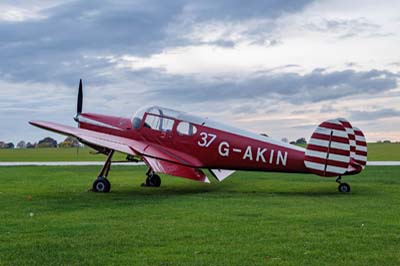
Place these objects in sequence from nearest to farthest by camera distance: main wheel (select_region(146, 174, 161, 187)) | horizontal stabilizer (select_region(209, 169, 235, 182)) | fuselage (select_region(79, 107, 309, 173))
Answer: fuselage (select_region(79, 107, 309, 173)) → horizontal stabilizer (select_region(209, 169, 235, 182)) → main wheel (select_region(146, 174, 161, 187))

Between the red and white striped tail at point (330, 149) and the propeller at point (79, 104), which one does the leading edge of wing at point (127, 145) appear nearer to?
the propeller at point (79, 104)

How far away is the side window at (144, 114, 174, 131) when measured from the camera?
51.2 feet

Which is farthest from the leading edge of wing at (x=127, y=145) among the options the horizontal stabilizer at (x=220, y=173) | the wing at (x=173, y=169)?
the horizontal stabilizer at (x=220, y=173)

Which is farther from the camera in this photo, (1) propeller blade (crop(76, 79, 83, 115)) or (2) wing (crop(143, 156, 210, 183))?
(1) propeller blade (crop(76, 79, 83, 115))

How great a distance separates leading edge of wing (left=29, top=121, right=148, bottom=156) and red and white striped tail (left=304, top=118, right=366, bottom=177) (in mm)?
4516

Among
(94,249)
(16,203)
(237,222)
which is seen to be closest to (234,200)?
(237,222)

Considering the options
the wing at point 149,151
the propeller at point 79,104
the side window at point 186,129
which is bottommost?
the wing at point 149,151

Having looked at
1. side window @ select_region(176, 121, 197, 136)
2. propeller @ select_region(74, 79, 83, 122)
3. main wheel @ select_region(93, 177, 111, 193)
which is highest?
propeller @ select_region(74, 79, 83, 122)

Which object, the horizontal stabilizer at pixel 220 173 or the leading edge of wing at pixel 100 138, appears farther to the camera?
the horizontal stabilizer at pixel 220 173

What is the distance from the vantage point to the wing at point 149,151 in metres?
14.5

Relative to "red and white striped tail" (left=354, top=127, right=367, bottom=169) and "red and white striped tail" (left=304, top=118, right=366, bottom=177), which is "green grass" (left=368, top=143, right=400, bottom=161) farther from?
"red and white striped tail" (left=304, top=118, right=366, bottom=177)

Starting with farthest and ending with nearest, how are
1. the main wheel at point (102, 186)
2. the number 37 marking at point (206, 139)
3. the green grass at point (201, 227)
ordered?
the number 37 marking at point (206, 139) < the main wheel at point (102, 186) < the green grass at point (201, 227)

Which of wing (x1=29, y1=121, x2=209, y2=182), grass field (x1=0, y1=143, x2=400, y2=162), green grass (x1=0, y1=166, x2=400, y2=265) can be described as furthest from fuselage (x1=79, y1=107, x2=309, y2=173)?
grass field (x1=0, y1=143, x2=400, y2=162)

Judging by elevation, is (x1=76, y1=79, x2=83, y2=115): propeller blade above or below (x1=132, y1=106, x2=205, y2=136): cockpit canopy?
above
